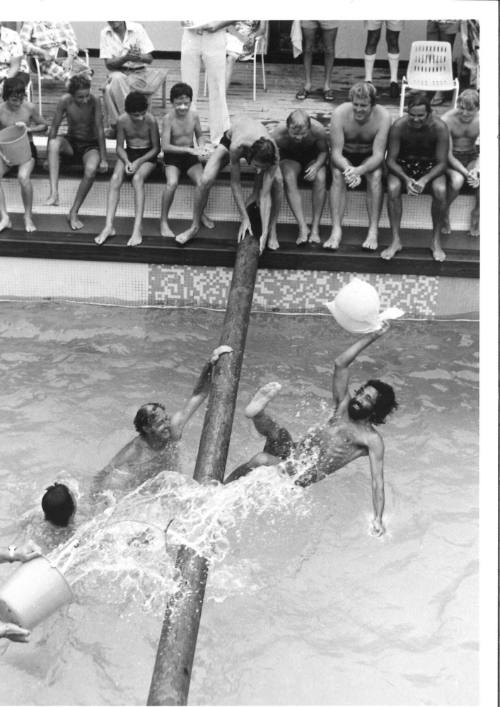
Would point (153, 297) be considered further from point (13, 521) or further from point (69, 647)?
point (69, 647)

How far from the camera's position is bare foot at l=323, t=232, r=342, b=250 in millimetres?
9008

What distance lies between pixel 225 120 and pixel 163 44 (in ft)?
12.7

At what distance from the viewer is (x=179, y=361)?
8.55 m

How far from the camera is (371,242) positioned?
9031 millimetres

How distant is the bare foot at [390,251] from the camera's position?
29.2 ft

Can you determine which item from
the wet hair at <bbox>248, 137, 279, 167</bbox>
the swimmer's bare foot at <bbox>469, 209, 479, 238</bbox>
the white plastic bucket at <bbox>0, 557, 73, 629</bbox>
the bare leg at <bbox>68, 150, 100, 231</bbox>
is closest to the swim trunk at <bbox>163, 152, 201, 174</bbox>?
the bare leg at <bbox>68, 150, 100, 231</bbox>

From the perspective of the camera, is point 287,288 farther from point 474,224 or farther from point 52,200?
point 52,200

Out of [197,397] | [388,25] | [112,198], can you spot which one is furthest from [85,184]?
[388,25]

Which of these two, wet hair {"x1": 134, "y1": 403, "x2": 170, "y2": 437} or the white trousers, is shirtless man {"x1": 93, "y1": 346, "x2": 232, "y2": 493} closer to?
wet hair {"x1": 134, "y1": 403, "x2": 170, "y2": 437}

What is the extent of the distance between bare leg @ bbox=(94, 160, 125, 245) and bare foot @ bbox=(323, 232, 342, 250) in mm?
2005

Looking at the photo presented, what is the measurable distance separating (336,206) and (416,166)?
82 centimetres

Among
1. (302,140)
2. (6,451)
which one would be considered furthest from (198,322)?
(6,451)

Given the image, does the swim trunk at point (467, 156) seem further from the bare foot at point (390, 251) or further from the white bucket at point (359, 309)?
the white bucket at point (359, 309)

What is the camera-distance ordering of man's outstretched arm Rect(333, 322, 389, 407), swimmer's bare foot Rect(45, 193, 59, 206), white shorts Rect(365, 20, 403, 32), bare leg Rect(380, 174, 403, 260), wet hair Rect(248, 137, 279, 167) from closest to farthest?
man's outstretched arm Rect(333, 322, 389, 407)
wet hair Rect(248, 137, 279, 167)
bare leg Rect(380, 174, 403, 260)
swimmer's bare foot Rect(45, 193, 59, 206)
white shorts Rect(365, 20, 403, 32)
